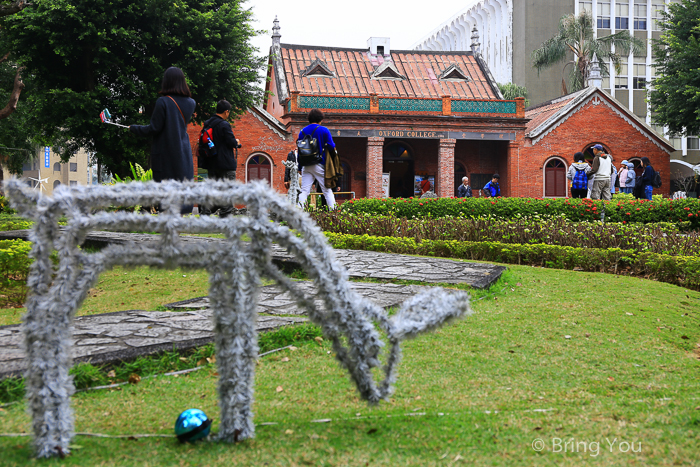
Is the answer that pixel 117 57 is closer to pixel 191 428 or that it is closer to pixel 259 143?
pixel 259 143

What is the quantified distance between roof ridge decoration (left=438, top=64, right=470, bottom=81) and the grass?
24659 millimetres

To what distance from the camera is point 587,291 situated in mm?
5980

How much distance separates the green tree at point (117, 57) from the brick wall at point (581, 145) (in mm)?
13364

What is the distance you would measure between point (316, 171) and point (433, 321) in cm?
801

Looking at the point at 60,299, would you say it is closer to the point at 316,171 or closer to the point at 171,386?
the point at 171,386

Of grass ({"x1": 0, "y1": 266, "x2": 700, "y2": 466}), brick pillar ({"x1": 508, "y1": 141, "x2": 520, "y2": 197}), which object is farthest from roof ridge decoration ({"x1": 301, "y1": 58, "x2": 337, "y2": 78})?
grass ({"x1": 0, "y1": 266, "x2": 700, "y2": 466})

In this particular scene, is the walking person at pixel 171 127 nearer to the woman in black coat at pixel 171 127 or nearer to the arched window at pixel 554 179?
the woman in black coat at pixel 171 127

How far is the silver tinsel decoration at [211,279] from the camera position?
1905 millimetres

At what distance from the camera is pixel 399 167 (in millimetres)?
27750

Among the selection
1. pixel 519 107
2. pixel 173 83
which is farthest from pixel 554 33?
pixel 173 83

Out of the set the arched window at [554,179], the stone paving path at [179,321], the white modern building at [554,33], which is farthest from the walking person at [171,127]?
the white modern building at [554,33]

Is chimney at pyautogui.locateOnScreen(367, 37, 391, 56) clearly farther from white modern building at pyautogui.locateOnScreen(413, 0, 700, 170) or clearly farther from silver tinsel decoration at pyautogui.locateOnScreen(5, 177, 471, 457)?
silver tinsel decoration at pyautogui.locateOnScreen(5, 177, 471, 457)

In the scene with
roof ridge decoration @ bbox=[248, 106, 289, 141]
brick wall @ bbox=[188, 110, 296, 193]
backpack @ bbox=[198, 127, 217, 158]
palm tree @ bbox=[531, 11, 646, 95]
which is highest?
palm tree @ bbox=[531, 11, 646, 95]

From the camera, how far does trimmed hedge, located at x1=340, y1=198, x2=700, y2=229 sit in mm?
12680
